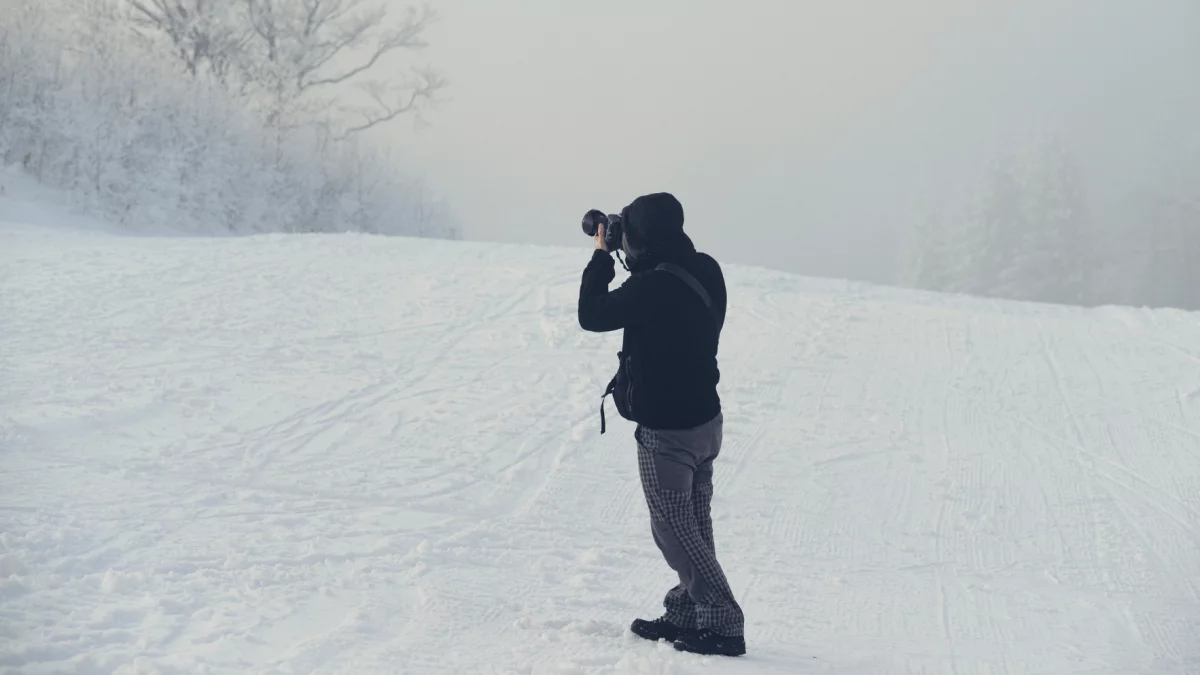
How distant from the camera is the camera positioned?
4492 mm

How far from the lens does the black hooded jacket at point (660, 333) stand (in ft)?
14.3

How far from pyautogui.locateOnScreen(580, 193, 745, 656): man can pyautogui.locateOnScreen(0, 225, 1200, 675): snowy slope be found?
0.36 metres

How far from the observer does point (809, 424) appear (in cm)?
893

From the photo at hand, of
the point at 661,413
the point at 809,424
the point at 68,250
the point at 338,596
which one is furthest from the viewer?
the point at 68,250

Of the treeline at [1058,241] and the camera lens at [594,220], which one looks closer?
the camera lens at [594,220]

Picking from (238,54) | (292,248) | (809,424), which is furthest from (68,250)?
(238,54)

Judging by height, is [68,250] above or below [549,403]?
above

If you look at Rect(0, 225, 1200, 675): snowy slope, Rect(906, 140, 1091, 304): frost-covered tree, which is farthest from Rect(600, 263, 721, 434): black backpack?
Rect(906, 140, 1091, 304): frost-covered tree

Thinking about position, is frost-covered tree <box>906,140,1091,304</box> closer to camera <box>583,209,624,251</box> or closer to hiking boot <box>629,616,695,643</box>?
hiking boot <box>629,616,695,643</box>

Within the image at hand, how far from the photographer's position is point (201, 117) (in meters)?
21.3

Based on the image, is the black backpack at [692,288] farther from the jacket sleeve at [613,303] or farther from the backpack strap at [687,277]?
the jacket sleeve at [613,303]

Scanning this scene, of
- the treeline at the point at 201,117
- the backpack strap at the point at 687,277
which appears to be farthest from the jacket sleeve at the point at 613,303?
the treeline at the point at 201,117

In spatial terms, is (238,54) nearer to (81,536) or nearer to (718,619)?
(81,536)

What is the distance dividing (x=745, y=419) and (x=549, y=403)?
1.64 metres
